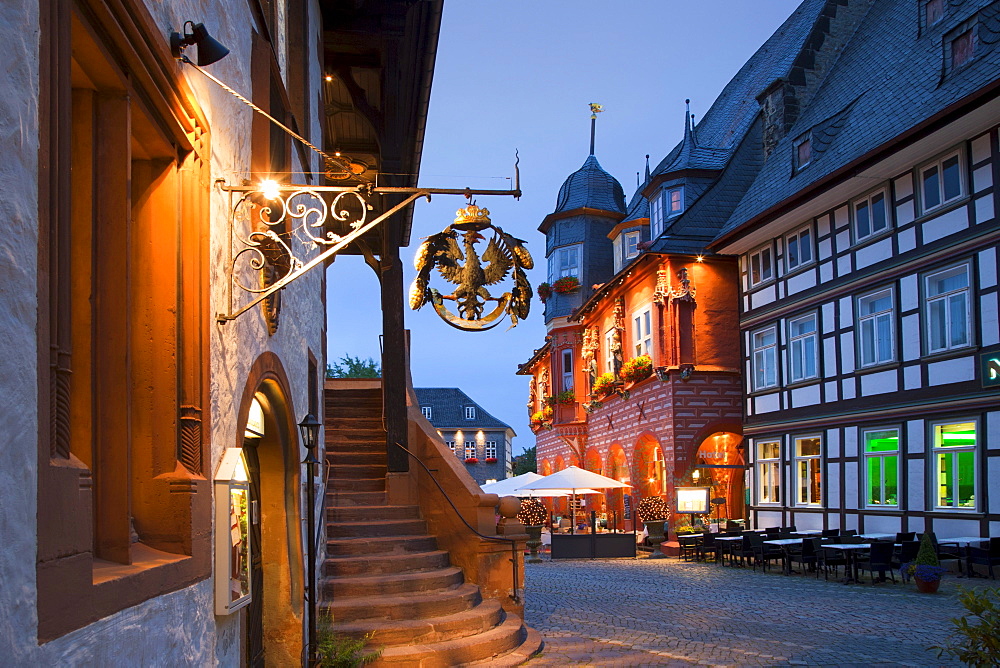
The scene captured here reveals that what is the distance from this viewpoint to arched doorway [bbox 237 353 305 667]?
304 inches

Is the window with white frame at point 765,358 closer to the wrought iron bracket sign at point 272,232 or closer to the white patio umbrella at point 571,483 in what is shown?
the white patio umbrella at point 571,483

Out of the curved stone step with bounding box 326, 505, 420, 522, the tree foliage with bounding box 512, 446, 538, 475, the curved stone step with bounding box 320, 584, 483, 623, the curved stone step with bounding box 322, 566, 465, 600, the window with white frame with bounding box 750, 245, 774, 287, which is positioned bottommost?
the tree foliage with bounding box 512, 446, 538, 475

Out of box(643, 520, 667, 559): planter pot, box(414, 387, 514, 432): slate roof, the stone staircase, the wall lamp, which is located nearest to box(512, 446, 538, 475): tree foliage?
box(414, 387, 514, 432): slate roof

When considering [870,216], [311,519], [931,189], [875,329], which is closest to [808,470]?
[875,329]

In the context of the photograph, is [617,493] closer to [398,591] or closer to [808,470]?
[808,470]

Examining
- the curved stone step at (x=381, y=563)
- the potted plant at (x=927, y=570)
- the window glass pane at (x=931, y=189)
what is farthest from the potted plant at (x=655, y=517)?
the curved stone step at (x=381, y=563)

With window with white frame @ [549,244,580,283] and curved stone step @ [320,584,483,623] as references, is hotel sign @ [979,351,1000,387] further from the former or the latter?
window with white frame @ [549,244,580,283]

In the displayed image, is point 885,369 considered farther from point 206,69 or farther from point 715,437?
point 206,69

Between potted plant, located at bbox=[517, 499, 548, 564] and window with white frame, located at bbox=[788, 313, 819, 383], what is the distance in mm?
7088

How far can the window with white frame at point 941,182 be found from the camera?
17.8 m

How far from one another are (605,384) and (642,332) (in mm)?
3686

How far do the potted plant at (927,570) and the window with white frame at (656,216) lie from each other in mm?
17320

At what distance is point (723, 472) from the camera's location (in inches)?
1147

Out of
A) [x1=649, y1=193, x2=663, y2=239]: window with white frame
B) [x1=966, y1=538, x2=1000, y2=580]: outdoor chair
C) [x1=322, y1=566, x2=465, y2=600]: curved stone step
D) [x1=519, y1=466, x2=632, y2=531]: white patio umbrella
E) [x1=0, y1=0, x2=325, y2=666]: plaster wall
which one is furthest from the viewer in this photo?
[x1=649, y1=193, x2=663, y2=239]: window with white frame
